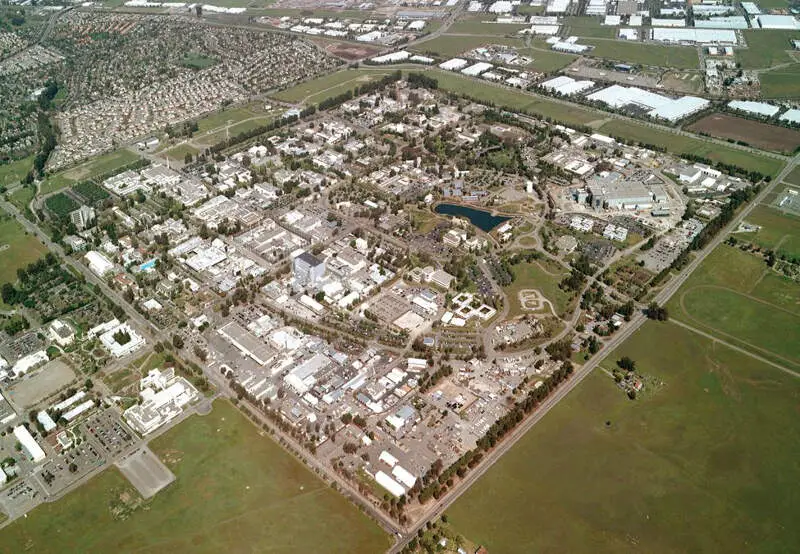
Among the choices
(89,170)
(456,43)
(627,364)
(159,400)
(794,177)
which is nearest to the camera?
(159,400)

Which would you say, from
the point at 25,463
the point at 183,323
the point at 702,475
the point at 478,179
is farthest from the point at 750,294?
the point at 25,463

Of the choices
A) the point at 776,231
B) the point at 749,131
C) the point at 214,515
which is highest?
the point at 749,131

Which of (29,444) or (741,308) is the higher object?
(29,444)

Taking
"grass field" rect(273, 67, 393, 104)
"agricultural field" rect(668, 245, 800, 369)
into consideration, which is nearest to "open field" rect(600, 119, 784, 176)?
"agricultural field" rect(668, 245, 800, 369)

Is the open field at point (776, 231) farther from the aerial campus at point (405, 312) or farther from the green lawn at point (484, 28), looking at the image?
the green lawn at point (484, 28)

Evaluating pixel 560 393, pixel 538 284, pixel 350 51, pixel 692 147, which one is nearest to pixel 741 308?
pixel 538 284

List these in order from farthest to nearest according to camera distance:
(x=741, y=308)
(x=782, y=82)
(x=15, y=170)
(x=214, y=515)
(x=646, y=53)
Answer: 1. (x=646, y=53)
2. (x=782, y=82)
3. (x=15, y=170)
4. (x=741, y=308)
5. (x=214, y=515)

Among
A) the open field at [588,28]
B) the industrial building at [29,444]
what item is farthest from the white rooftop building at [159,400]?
the open field at [588,28]

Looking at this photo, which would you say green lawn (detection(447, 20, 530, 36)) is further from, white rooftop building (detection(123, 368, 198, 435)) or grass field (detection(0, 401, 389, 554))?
grass field (detection(0, 401, 389, 554))

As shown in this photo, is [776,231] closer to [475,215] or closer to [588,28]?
[475,215]
